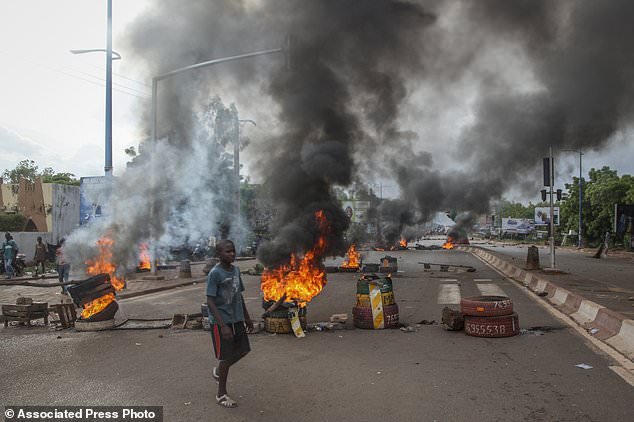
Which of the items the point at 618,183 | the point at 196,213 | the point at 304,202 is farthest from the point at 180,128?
the point at 618,183

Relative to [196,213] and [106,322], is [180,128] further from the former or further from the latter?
[106,322]

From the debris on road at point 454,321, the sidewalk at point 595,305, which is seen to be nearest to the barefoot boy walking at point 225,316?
the debris on road at point 454,321

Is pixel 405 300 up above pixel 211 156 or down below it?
below

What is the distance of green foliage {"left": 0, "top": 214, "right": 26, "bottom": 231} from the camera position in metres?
27.9

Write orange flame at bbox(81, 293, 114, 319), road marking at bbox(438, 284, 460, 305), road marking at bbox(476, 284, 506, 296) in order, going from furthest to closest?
1. road marking at bbox(476, 284, 506, 296)
2. road marking at bbox(438, 284, 460, 305)
3. orange flame at bbox(81, 293, 114, 319)

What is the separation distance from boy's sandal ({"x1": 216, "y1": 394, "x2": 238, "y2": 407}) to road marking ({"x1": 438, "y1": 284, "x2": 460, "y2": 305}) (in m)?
7.51

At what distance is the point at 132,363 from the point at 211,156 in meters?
26.7

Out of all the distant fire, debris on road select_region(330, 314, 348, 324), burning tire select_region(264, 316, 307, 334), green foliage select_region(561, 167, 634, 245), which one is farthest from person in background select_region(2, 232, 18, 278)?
green foliage select_region(561, 167, 634, 245)

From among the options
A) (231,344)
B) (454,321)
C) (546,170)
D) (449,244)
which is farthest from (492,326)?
(449,244)

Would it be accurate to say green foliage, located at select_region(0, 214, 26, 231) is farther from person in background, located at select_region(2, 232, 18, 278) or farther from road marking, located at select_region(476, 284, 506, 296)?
road marking, located at select_region(476, 284, 506, 296)

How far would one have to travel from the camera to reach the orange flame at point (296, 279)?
329 inches

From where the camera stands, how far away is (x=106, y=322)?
8250mm

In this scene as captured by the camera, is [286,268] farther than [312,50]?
No

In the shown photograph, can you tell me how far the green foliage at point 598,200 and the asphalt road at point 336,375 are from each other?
111 feet
